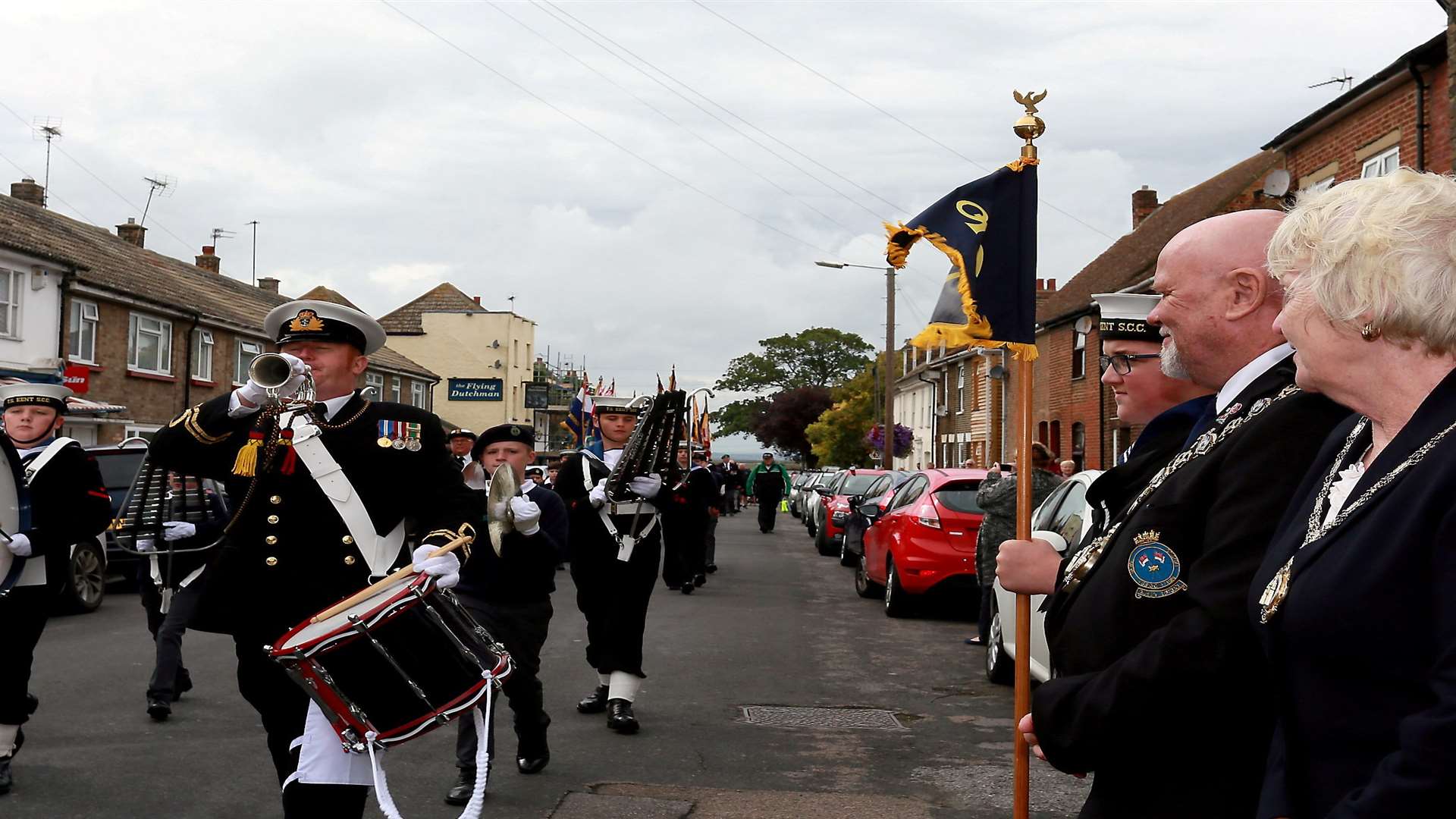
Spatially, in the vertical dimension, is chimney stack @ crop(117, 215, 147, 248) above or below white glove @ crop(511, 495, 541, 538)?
above

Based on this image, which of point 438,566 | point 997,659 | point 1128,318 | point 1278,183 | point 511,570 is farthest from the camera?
point 1278,183

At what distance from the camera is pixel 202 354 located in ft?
114

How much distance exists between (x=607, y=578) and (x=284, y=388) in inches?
165

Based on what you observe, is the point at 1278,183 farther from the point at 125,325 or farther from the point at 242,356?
the point at 242,356

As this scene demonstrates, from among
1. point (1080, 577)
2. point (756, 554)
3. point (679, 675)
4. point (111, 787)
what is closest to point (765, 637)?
point (679, 675)

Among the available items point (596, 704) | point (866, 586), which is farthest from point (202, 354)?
point (596, 704)

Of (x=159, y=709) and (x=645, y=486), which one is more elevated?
(x=645, y=486)

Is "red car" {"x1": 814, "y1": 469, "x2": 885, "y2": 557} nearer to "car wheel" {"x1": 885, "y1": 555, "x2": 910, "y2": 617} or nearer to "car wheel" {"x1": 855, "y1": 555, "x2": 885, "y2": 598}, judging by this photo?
"car wheel" {"x1": 855, "y1": 555, "x2": 885, "y2": 598}

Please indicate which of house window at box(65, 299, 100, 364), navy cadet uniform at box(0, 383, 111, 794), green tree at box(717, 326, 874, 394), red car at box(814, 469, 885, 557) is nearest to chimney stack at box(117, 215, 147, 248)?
house window at box(65, 299, 100, 364)

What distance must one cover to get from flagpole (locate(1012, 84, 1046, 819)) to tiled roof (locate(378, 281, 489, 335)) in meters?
69.6

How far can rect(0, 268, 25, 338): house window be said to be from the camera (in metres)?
26.3

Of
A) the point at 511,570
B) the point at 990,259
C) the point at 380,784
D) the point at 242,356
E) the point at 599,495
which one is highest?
the point at 242,356

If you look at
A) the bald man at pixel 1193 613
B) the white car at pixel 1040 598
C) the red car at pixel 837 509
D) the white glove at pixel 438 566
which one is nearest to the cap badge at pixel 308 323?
the white glove at pixel 438 566

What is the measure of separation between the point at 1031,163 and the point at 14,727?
16.9ft
